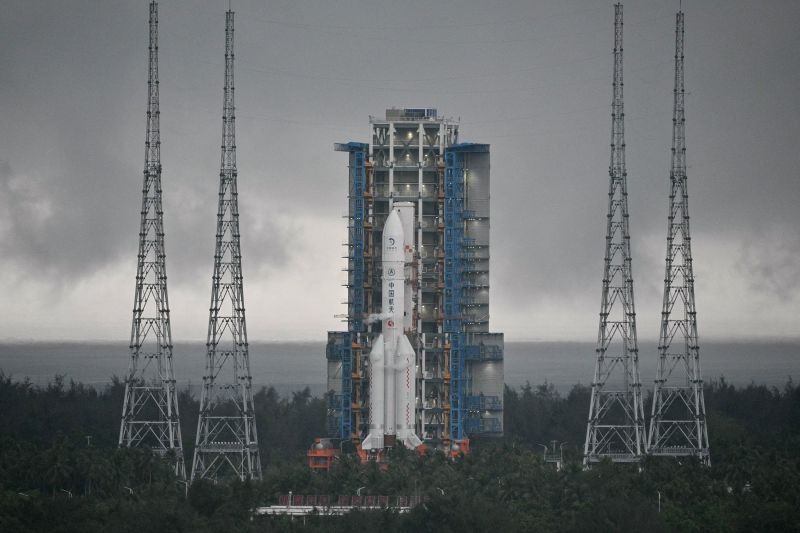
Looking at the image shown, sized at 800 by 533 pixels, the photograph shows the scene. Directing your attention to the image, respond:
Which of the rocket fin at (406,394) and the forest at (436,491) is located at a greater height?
the rocket fin at (406,394)

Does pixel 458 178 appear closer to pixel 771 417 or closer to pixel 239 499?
pixel 239 499

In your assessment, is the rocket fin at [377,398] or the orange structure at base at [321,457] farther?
the orange structure at base at [321,457]

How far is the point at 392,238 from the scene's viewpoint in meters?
117

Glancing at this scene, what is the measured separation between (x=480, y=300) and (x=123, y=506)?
31.7 metres

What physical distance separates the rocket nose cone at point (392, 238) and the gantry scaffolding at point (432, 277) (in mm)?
3307

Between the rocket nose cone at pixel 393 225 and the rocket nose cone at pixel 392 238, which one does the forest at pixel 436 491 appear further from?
the rocket nose cone at pixel 393 225

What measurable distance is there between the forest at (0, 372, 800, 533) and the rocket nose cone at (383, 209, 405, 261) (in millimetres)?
12382

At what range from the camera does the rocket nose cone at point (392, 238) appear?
117250 millimetres

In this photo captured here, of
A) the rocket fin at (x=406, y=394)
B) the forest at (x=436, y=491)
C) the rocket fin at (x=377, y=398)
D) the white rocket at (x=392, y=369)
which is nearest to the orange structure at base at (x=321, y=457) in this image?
the forest at (x=436, y=491)

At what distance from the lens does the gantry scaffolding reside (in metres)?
121

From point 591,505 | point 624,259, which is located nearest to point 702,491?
point 591,505

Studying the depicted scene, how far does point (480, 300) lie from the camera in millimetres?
123812

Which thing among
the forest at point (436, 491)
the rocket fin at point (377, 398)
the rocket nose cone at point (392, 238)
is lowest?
the forest at point (436, 491)

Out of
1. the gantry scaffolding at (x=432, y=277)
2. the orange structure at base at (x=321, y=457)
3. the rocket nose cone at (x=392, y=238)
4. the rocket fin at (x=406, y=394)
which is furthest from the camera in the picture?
Result: the gantry scaffolding at (x=432, y=277)
